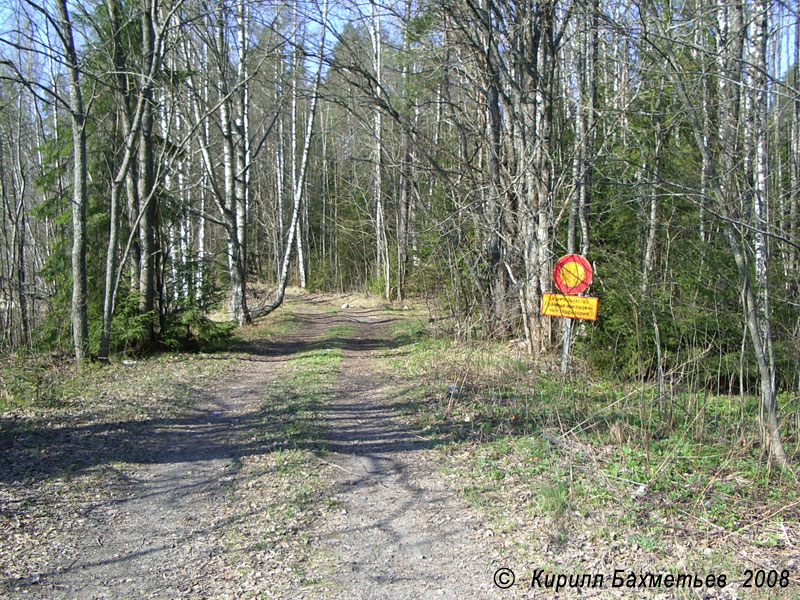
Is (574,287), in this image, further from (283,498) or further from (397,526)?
(283,498)

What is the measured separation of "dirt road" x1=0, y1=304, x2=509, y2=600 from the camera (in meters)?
4.11

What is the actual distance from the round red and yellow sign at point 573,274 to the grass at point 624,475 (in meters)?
1.21

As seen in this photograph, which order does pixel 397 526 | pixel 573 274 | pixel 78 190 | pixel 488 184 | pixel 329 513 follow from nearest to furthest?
pixel 397 526, pixel 329 513, pixel 573 274, pixel 78 190, pixel 488 184

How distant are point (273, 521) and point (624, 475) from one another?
3.12 metres

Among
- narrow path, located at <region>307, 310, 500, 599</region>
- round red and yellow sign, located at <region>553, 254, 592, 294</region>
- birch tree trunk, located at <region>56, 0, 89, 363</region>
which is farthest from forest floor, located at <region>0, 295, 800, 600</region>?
birch tree trunk, located at <region>56, 0, 89, 363</region>

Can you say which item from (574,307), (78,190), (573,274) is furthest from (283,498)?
(78,190)

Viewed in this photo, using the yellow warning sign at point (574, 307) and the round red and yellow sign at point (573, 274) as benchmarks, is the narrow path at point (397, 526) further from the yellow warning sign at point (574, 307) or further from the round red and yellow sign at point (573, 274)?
the round red and yellow sign at point (573, 274)

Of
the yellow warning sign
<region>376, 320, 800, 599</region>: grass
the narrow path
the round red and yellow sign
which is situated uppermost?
the round red and yellow sign

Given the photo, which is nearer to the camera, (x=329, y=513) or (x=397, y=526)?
(x=397, y=526)

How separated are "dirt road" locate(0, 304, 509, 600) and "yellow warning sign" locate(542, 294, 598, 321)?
105 inches

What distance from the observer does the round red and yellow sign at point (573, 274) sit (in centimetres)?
821

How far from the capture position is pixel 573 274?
27.2ft

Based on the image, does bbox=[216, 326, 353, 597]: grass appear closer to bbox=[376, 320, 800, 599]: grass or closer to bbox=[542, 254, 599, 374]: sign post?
bbox=[376, 320, 800, 599]: grass

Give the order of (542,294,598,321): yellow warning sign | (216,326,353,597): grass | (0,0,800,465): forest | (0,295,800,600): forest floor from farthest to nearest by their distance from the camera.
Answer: (0,0,800,465): forest → (542,294,598,321): yellow warning sign → (216,326,353,597): grass → (0,295,800,600): forest floor
